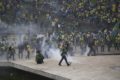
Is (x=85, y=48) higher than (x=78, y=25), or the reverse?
(x=78, y=25)

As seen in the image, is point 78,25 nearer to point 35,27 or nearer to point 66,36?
point 66,36

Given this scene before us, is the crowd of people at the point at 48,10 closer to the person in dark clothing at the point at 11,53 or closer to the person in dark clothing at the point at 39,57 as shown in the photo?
the person in dark clothing at the point at 11,53

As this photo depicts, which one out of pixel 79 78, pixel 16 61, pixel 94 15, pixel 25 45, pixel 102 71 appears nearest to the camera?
pixel 79 78

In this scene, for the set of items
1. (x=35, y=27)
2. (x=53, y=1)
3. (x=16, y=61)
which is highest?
(x=53, y=1)

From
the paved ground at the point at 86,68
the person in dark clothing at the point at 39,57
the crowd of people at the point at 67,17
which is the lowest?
the paved ground at the point at 86,68

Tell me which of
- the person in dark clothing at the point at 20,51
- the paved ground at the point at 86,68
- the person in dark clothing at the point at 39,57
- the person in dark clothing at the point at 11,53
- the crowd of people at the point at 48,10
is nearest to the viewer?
the paved ground at the point at 86,68

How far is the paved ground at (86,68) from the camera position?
507 inches

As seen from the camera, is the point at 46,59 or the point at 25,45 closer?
the point at 46,59

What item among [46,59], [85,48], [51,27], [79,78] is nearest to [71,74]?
[79,78]

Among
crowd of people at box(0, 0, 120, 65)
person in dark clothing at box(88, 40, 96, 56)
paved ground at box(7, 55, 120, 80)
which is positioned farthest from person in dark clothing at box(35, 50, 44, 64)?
Result: person in dark clothing at box(88, 40, 96, 56)

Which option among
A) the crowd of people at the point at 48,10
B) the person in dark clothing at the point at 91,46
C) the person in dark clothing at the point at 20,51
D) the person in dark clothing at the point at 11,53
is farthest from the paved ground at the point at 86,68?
the crowd of people at the point at 48,10

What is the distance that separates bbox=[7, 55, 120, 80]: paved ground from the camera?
12867 mm

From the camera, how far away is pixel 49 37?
827 inches

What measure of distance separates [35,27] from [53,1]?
237 centimetres
